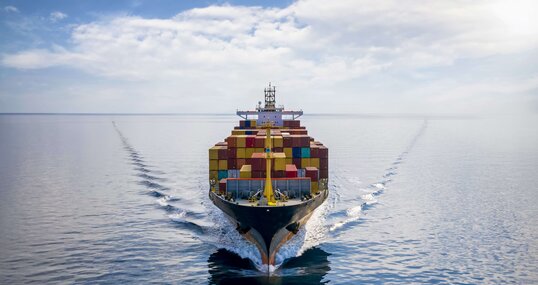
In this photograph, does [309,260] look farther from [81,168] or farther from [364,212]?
[81,168]

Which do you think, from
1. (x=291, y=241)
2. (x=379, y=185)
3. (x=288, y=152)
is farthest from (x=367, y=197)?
(x=291, y=241)

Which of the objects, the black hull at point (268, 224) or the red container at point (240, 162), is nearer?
the black hull at point (268, 224)

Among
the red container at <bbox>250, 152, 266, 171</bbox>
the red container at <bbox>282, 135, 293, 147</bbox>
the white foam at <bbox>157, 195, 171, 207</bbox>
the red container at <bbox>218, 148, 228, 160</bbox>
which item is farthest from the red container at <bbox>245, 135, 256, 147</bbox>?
the white foam at <bbox>157, 195, 171, 207</bbox>

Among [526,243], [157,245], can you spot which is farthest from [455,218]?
[157,245]

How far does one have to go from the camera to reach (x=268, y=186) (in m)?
30.6

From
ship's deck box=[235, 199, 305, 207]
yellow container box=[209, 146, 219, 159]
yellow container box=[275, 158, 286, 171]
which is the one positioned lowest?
ship's deck box=[235, 199, 305, 207]

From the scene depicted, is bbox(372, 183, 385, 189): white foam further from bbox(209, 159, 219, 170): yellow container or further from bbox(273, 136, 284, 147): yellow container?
bbox(209, 159, 219, 170): yellow container

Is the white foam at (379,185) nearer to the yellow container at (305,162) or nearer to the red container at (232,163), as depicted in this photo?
the yellow container at (305,162)

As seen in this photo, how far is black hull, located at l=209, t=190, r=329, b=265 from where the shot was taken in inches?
1113

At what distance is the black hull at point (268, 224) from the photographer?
92.8ft

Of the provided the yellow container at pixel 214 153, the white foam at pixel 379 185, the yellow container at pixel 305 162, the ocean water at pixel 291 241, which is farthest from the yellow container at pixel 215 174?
the white foam at pixel 379 185

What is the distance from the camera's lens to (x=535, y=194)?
49.1 meters

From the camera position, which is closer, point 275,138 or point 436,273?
point 436,273

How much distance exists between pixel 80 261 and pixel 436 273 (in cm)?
2420
